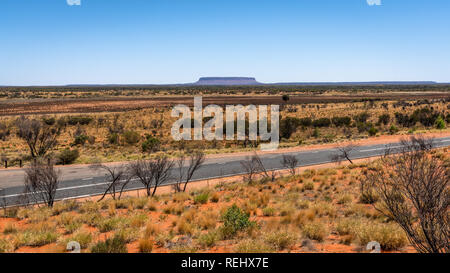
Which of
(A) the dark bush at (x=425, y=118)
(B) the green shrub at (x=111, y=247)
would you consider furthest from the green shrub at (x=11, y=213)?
(A) the dark bush at (x=425, y=118)

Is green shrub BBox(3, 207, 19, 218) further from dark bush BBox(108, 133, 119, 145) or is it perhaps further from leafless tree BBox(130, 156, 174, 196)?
dark bush BBox(108, 133, 119, 145)

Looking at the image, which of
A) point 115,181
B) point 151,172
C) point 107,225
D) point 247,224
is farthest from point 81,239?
point 115,181

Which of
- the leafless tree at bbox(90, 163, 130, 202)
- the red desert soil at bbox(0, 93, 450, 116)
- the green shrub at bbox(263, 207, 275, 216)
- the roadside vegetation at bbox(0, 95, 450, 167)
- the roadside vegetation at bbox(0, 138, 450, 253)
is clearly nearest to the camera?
the roadside vegetation at bbox(0, 138, 450, 253)

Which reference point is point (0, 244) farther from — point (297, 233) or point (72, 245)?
point (297, 233)

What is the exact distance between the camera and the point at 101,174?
19641 mm

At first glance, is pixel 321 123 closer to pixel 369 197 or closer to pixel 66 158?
pixel 66 158

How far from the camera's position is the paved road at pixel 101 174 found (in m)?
15.4

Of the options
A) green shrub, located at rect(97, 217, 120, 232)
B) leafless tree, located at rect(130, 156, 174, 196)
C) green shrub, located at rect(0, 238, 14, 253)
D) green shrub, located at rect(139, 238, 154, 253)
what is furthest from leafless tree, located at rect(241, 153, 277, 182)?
green shrub, located at rect(0, 238, 14, 253)

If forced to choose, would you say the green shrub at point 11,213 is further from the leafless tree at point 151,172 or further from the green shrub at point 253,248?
the green shrub at point 253,248

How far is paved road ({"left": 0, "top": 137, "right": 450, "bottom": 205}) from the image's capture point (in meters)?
15.4

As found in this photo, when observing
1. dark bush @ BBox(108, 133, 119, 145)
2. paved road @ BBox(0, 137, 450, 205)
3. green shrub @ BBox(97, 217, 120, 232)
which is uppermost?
green shrub @ BBox(97, 217, 120, 232)
